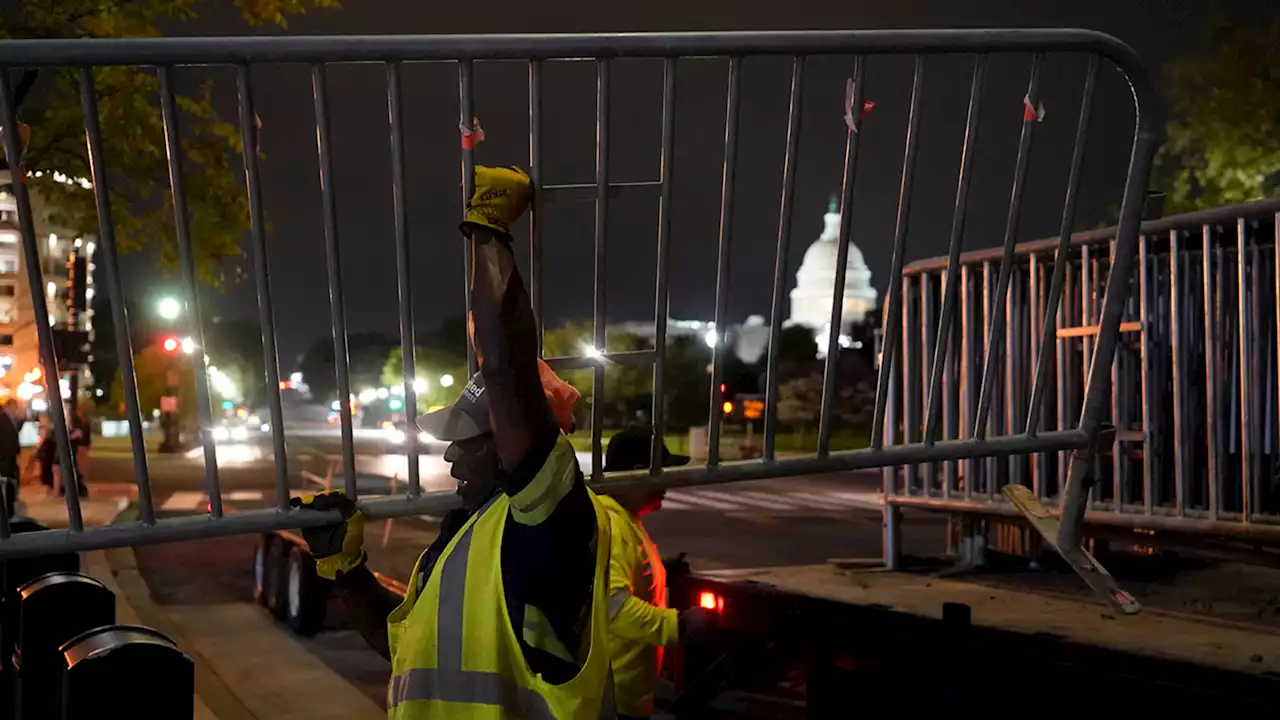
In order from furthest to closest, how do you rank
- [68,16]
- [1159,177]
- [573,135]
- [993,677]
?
[1159,177], [68,16], [993,677], [573,135]

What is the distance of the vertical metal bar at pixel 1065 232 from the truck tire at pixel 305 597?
7.81 metres

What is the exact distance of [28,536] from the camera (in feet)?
8.75

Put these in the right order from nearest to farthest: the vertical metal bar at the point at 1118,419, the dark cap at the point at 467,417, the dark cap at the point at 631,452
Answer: the dark cap at the point at 467,417, the dark cap at the point at 631,452, the vertical metal bar at the point at 1118,419

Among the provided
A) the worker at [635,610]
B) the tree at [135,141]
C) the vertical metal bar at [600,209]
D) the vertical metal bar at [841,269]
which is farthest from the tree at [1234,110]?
the vertical metal bar at [600,209]

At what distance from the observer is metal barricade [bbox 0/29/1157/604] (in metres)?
2.67

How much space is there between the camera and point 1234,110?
2078 cm

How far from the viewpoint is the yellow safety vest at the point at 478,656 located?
2354mm

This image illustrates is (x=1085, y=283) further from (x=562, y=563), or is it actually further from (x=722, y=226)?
(x=562, y=563)

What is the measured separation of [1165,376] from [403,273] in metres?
3.59

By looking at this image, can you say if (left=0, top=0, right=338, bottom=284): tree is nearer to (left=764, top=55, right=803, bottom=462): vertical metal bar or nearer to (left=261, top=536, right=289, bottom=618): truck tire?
(left=261, top=536, right=289, bottom=618): truck tire

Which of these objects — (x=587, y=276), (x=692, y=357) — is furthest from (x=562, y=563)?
→ (x=692, y=357)

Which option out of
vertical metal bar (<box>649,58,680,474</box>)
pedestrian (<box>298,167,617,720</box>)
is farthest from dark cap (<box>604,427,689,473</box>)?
pedestrian (<box>298,167,617,720</box>)

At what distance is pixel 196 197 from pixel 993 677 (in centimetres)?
1249

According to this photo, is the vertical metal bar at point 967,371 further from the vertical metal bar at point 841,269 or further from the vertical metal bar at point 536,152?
the vertical metal bar at point 536,152
